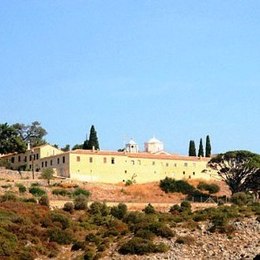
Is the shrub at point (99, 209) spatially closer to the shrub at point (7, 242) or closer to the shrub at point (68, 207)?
the shrub at point (68, 207)

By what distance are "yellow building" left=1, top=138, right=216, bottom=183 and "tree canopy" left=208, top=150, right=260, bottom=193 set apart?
518cm

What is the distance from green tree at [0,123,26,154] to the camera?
328ft

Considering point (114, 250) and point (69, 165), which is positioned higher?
point (69, 165)

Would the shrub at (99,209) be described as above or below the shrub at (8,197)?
below

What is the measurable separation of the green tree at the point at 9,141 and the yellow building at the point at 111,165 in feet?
4.50

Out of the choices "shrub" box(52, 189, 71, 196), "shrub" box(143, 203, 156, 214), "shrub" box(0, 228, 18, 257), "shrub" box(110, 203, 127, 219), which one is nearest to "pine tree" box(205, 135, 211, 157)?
"shrub" box(52, 189, 71, 196)

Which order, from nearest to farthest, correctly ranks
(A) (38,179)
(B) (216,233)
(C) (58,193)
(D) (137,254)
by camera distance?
1. (D) (137,254)
2. (B) (216,233)
3. (C) (58,193)
4. (A) (38,179)

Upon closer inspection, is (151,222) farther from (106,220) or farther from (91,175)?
(91,175)

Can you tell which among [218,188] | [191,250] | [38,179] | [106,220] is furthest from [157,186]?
[191,250]

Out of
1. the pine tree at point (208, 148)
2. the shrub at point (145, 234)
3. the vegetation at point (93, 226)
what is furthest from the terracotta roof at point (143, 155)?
the shrub at point (145, 234)

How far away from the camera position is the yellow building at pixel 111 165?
92812 millimetres

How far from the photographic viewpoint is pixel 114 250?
53.9m

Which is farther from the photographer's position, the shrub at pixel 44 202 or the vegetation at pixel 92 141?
the vegetation at pixel 92 141

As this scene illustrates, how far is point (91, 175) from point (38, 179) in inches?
318
